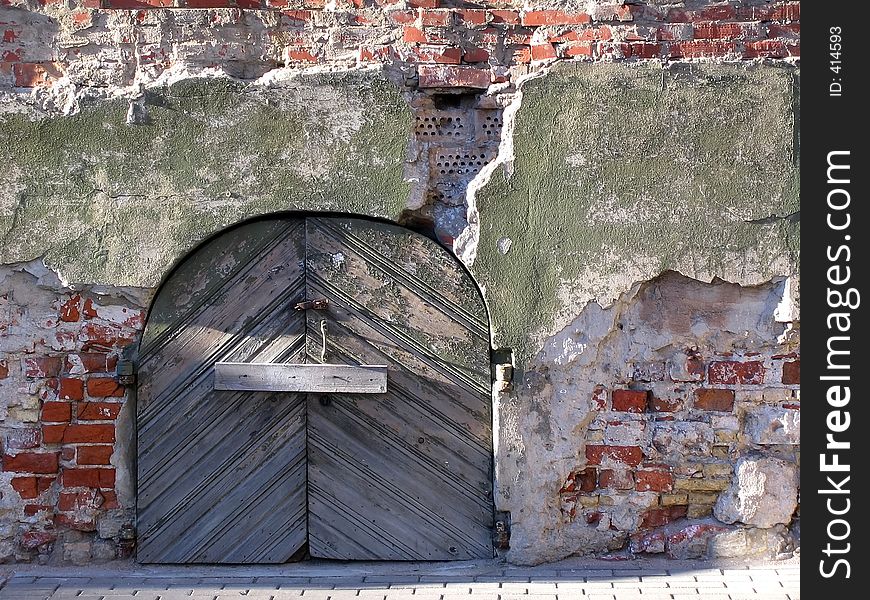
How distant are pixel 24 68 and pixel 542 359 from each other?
2.57 meters

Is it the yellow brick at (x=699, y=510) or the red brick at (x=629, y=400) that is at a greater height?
the red brick at (x=629, y=400)

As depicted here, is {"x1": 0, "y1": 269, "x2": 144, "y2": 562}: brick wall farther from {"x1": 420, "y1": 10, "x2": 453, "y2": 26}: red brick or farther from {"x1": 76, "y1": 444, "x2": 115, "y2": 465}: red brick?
{"x1": 420, "y1": 10, "x2": 453, "y2": 26}: red brick

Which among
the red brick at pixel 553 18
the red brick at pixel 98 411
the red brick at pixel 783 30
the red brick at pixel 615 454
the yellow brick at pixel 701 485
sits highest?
the red brick at pixel 553 18

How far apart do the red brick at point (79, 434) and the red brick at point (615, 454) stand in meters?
2.06

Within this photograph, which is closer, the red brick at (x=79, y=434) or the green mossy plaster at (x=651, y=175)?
the green mossy plaster at (x=651, y=175)

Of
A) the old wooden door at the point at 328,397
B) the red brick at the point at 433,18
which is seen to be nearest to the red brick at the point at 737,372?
the old wooden door at the point at 328,397

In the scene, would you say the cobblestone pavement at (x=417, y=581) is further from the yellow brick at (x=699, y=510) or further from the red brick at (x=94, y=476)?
the red brick at (x=94, y=476)

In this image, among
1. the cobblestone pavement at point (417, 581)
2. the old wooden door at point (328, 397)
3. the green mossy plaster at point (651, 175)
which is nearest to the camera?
the cobblestone pavement at point (417, 581)

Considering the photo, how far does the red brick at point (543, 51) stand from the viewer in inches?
169

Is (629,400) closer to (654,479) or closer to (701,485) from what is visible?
(654,479)

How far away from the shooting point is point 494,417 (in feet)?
14.2

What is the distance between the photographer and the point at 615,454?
432cm

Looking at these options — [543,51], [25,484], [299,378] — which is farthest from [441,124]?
[25,484]

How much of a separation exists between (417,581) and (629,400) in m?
1.18
